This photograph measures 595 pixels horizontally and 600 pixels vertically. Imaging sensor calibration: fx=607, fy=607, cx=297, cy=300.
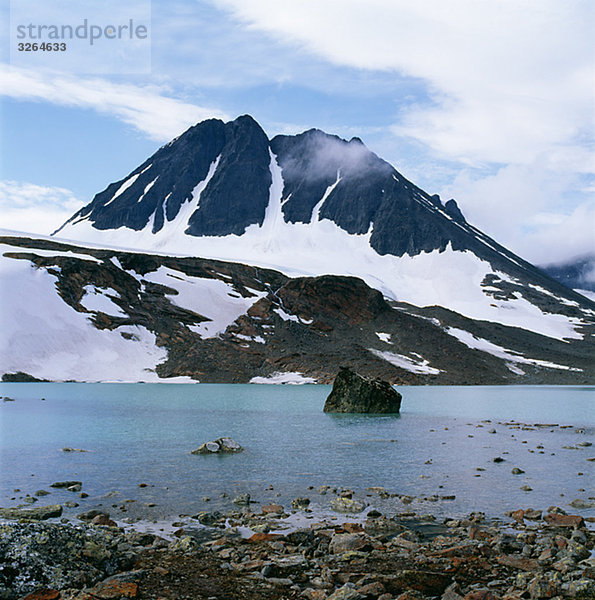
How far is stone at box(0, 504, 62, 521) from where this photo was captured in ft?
56.1

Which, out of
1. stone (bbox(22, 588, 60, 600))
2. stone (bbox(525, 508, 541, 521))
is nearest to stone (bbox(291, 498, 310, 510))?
stone (bbox(525, 508, 541, 521))

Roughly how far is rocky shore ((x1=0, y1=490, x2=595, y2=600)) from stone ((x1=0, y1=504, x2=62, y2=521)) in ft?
3.18

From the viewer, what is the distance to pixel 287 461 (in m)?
30.2

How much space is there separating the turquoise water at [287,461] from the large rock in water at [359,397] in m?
9.33

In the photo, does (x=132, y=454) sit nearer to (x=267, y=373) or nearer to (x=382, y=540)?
(x=382, y=540)

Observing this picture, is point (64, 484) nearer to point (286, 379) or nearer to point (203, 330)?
point (286, 379)

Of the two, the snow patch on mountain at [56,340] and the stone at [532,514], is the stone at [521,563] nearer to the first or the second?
the stone at [532,514]

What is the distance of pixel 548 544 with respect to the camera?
601 inches

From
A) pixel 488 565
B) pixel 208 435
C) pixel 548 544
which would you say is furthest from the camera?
pixel 208 435

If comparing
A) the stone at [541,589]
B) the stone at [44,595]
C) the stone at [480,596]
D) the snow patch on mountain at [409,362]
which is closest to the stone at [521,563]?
the stone at [541,589]

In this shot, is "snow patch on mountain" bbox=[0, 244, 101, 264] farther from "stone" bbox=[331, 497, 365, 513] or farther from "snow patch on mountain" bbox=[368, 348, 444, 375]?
"stone" bbox=[331, 497, 365, 513]

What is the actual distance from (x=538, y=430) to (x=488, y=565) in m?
36.1

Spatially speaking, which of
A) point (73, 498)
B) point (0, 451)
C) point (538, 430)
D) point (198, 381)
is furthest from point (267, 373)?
point (73, 498)

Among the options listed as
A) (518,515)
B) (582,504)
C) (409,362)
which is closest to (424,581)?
(518,515)
